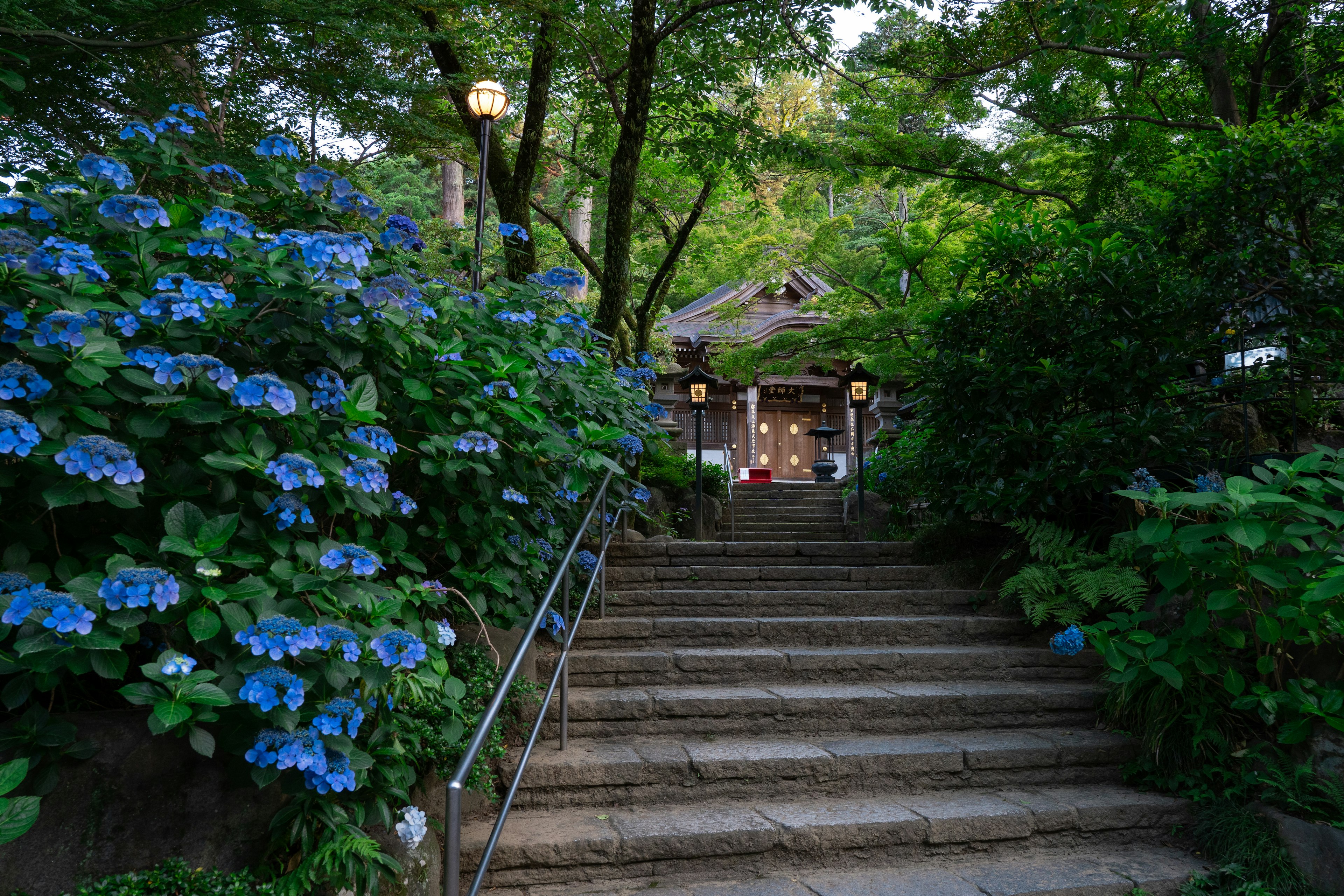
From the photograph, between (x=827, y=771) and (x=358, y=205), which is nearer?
(x=358, y=205)

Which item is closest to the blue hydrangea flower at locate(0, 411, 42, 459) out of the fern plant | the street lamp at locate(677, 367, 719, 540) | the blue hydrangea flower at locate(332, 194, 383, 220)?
the blue hydrangea flower at locate(332, 194, 383, 220)

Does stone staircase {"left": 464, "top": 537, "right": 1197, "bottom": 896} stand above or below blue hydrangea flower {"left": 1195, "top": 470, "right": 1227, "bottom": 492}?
below

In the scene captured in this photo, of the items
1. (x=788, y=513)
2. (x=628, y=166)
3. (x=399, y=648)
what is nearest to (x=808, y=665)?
(x=399, y=648)

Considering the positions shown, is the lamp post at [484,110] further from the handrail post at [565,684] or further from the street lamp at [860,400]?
the street lamp at [860,400]

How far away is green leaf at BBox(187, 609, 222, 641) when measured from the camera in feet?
5.54

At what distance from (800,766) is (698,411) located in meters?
6.56

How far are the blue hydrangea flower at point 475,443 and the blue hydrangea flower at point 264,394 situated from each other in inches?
24.0

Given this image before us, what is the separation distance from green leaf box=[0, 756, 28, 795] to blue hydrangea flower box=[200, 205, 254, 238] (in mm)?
1284

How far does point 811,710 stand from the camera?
369cm

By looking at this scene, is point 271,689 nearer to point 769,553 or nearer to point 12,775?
point 12,775

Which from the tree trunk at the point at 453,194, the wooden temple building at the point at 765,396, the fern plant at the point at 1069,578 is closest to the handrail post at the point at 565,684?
the fern plant at the point at 1069,578

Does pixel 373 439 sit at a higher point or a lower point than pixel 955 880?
higher

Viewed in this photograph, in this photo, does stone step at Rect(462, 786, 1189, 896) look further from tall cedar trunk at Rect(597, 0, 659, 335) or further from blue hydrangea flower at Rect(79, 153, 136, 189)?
tall cedar trunk at Rect(597, 0, 659, 335)

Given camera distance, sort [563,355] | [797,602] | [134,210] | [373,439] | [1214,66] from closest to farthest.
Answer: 1. [134,210]
2. [373,439]
3. [563,355]
4. [797,602]
5. [1214,66]
